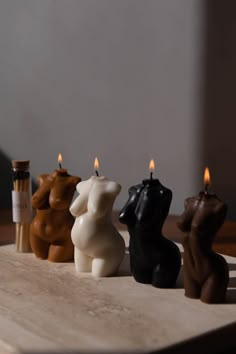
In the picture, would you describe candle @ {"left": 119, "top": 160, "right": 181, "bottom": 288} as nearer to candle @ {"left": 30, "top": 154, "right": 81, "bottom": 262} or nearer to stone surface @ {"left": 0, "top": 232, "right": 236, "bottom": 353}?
stone surface @ {"left": 0, "top": 232, "right": 236, "bottom": 353}

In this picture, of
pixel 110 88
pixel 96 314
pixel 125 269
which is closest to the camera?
A: pixel 96 314

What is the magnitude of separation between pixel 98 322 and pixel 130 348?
0.32 feet

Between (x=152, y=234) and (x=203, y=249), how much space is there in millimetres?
117

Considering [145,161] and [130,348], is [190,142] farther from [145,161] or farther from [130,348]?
[130,348]

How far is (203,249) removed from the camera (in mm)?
890

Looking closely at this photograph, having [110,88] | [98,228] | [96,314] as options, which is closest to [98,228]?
[98,228]

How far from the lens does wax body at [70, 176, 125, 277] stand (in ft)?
3.40

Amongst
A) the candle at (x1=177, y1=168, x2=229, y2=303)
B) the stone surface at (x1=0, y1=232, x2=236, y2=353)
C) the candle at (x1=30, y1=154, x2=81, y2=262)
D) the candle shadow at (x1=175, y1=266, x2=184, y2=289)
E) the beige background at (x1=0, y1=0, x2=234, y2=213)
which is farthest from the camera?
the beige background at (x1=0, y1=0, x2=234, y2=213)

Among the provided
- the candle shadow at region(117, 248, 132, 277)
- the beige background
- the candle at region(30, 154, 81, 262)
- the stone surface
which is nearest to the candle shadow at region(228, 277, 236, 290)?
the stone surface

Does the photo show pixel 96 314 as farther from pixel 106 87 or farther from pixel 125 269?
pixel 106 87

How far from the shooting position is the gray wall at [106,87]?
1784 mm

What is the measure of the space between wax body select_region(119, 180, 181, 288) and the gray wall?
84 cm

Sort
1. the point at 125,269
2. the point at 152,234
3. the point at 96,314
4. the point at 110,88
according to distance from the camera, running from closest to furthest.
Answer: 1. the point at 96,314
2. the point at 152,234
3. the point at 125,269
4. the point at 110,88

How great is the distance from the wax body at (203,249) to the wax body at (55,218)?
0.31m
